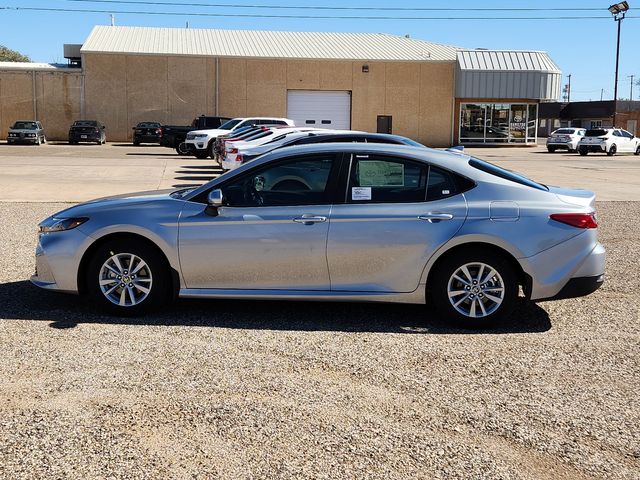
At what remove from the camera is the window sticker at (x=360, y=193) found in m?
6.60

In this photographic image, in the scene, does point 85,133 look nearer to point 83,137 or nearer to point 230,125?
point 83,137

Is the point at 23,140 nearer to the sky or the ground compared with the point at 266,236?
nearer to the sky

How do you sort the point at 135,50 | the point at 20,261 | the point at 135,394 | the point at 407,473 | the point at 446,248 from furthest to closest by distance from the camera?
the point at 135,50
the point at 20,261
the point at 446,248
the point at 135,394
the point at 407,473

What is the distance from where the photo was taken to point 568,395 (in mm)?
4957

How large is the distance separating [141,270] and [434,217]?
2530mm

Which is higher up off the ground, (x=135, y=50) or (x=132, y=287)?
(x=135, y=50)

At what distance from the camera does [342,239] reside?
6.46m

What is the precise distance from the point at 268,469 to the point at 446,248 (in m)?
3.10

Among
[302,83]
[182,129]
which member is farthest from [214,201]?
[302,83]

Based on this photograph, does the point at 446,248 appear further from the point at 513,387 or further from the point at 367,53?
the point at 367,53

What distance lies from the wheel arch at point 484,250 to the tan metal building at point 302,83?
154ft

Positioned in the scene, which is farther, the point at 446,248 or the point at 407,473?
the point at 446,248

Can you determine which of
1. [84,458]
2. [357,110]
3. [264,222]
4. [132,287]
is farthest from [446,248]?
[357,110]

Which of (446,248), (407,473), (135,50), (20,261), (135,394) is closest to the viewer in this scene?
(407,473)
